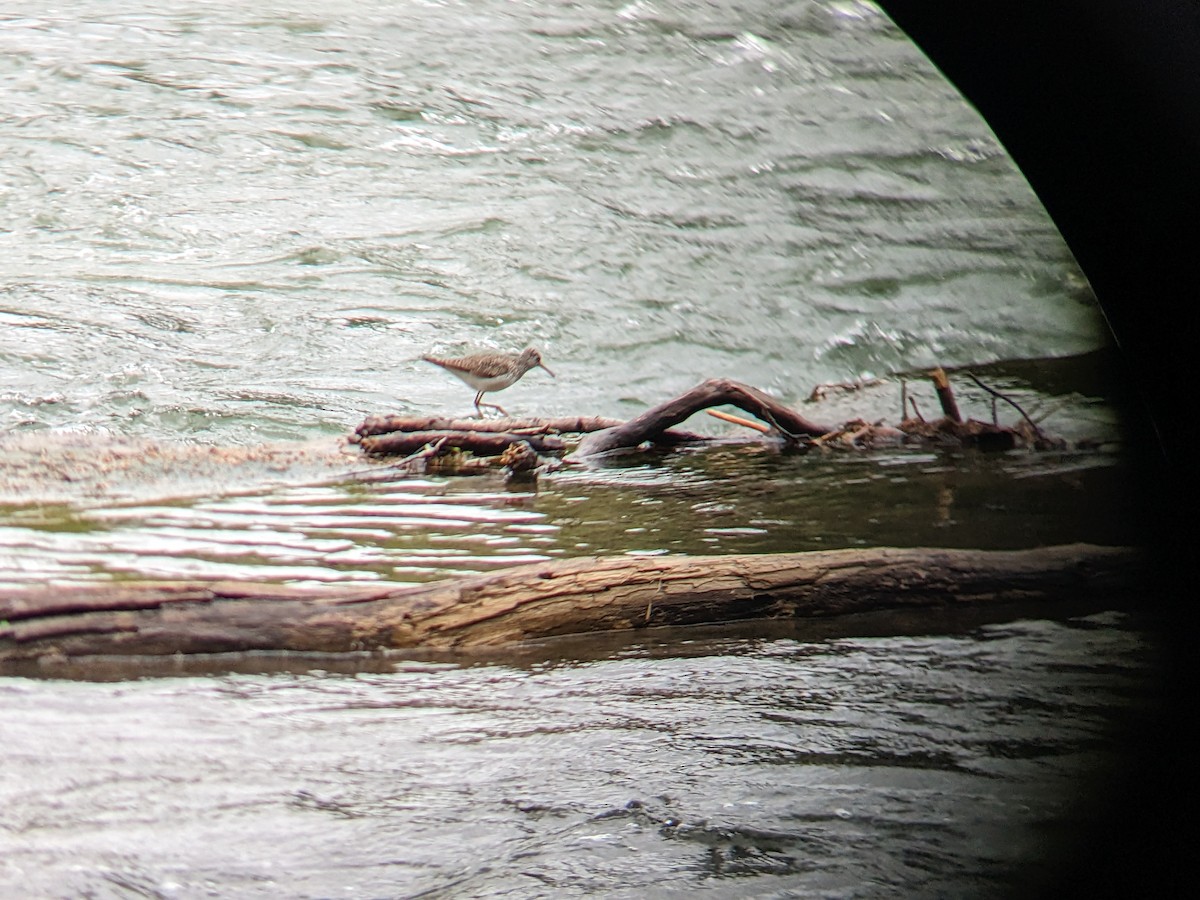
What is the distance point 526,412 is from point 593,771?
6706mm

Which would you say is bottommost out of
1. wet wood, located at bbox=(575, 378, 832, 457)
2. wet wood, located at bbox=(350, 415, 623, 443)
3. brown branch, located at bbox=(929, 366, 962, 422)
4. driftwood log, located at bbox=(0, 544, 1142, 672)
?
wet wood, located at bbox=(350, 415, 623, 443)

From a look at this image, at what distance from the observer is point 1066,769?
2764 millimetres

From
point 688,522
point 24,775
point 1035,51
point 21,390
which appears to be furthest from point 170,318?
point 1035,51

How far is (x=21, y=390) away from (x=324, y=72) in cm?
817

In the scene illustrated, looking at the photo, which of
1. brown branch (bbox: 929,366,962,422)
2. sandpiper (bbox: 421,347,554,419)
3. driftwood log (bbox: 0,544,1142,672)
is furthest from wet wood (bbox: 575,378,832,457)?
driftwood log (bbox: 0,544,1142,672)

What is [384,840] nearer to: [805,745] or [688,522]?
[805,745]

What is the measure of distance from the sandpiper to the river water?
948 mm

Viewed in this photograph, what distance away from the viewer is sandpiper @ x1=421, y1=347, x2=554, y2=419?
26.1ft

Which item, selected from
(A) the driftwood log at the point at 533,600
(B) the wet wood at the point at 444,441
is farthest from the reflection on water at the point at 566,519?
(A) the driftwood log at the point at 533,600

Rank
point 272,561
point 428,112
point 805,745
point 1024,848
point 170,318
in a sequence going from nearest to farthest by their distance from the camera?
point 1024,848 < point 805,745 < point 272,561 < point 170,318 < point 428,112

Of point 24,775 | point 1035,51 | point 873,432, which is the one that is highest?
point 1035,51

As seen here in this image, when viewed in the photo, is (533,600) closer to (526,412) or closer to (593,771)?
(593,771)

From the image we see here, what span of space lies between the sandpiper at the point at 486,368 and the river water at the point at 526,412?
0.95m

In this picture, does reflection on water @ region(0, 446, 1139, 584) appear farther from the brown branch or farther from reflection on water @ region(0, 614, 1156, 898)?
reflection on water @ region(0, 614, 1156, 898)
